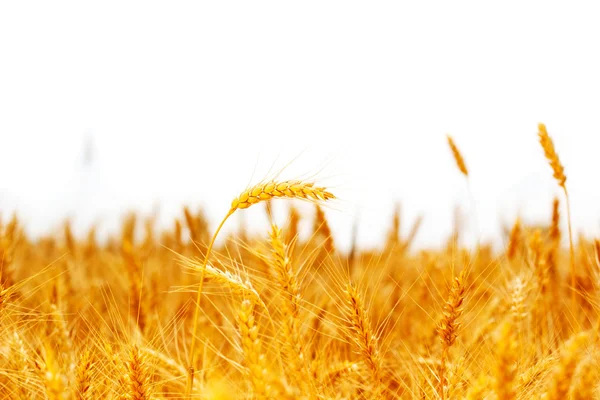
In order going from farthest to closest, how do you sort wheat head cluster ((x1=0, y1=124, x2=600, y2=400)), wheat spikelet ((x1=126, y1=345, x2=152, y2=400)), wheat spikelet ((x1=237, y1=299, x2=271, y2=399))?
wheat spikelet ((x1=126, y1=345, x2=152, y2=400))
wheat head cluster ((x1=0, y1=124, x2=600, y2=400))
wheat spikelet ((x1=237, y1=299, x2=271, y2=399))

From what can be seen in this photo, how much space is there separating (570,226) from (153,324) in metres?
1.82

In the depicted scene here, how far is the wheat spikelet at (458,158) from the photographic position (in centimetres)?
262

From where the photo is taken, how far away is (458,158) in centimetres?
263

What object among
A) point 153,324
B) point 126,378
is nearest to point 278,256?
point 126,378

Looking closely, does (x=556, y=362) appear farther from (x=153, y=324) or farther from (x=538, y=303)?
(x=153, y=324)

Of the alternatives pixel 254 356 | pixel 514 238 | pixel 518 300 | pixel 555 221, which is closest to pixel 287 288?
pixel 254 356

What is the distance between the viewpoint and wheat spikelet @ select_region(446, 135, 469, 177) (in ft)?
8.58

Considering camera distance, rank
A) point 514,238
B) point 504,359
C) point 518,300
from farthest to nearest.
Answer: point 514,238 → point 518,300 → point 504,359

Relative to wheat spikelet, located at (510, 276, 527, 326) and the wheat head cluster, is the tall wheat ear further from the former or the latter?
wheat spikelet, located at (510, 276, 527, 326)

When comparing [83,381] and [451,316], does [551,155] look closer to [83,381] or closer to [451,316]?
[451,316]

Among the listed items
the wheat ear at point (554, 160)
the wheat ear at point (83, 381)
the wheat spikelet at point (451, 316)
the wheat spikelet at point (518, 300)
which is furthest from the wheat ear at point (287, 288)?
the wheat ear at point (554, 160)

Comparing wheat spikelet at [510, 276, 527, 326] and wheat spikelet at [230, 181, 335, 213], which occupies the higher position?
wheat spikelet at [230, 181, 335, 213]

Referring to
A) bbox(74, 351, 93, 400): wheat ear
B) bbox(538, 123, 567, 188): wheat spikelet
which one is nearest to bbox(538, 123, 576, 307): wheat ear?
bbox(538, 123, 567, 188): wheat spikelet

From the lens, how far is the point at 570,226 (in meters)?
1.89
